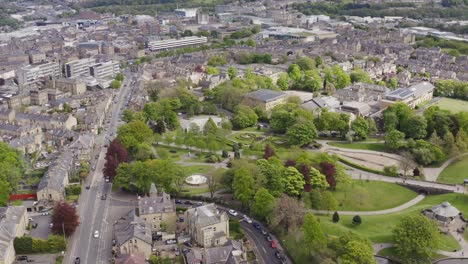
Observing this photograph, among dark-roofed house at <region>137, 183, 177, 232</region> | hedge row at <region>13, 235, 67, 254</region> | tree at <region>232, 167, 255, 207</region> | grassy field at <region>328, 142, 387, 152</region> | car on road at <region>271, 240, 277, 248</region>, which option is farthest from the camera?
grassy field at <region>328, 142, 387, 152</region>

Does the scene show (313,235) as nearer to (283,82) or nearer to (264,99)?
(264,99)

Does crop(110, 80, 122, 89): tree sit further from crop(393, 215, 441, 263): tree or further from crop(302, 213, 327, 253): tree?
crop(393, 215, 441, 263): tree

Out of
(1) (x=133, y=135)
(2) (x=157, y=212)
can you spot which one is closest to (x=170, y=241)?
(2) (x=157, y=212)

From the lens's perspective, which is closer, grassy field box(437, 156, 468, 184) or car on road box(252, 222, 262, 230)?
car on road box(252, 222, 262, 230)

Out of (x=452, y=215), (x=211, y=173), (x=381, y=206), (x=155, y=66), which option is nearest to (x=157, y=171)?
(x=211, y=173)

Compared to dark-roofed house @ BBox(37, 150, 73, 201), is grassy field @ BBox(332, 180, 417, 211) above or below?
below

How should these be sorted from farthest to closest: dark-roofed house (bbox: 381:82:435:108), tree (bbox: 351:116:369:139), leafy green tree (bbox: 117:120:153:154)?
dark-roofed house (bbox: 381:82:435:108) < tree (bbox: 351:116:369:139) < leafy green tree (bbox: 117:120:153:154)

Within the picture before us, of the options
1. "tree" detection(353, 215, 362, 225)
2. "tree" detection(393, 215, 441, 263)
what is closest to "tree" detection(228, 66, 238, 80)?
"tree" detection(353, 215, 362, 225)
